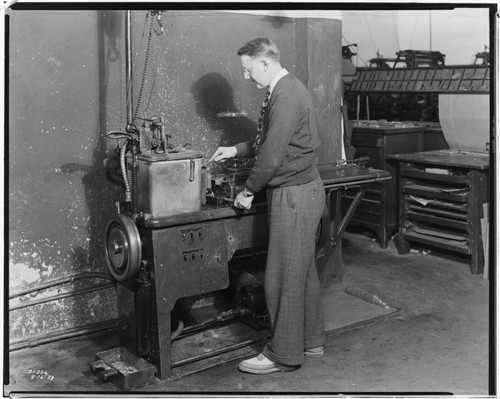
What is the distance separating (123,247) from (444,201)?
3.02 metres

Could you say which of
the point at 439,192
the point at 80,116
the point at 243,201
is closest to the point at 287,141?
the point at 243,201

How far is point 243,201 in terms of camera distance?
331 centimetres

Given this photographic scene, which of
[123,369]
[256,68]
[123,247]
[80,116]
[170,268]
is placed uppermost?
[256,68]

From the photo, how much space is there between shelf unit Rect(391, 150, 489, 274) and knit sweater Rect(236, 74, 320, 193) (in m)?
2.19

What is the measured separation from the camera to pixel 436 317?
4.14 m

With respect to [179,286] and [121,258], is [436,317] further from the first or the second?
[121,258]

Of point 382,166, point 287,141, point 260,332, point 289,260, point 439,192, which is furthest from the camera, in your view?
point 382,166

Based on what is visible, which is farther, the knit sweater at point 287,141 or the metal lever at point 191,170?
the metal lever at point 191,170

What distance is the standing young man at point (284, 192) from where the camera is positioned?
3136 millimetres

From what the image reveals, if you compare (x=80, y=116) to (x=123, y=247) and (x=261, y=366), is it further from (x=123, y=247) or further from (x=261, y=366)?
(x=261, y=366)

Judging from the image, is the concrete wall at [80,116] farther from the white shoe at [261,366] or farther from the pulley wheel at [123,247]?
the white shoe at [261,366]

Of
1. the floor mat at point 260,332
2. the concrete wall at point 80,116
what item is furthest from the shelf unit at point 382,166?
the concrete wall at point 80,116

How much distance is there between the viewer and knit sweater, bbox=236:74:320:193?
3.12 meters

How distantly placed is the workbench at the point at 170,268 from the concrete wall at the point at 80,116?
535mm
